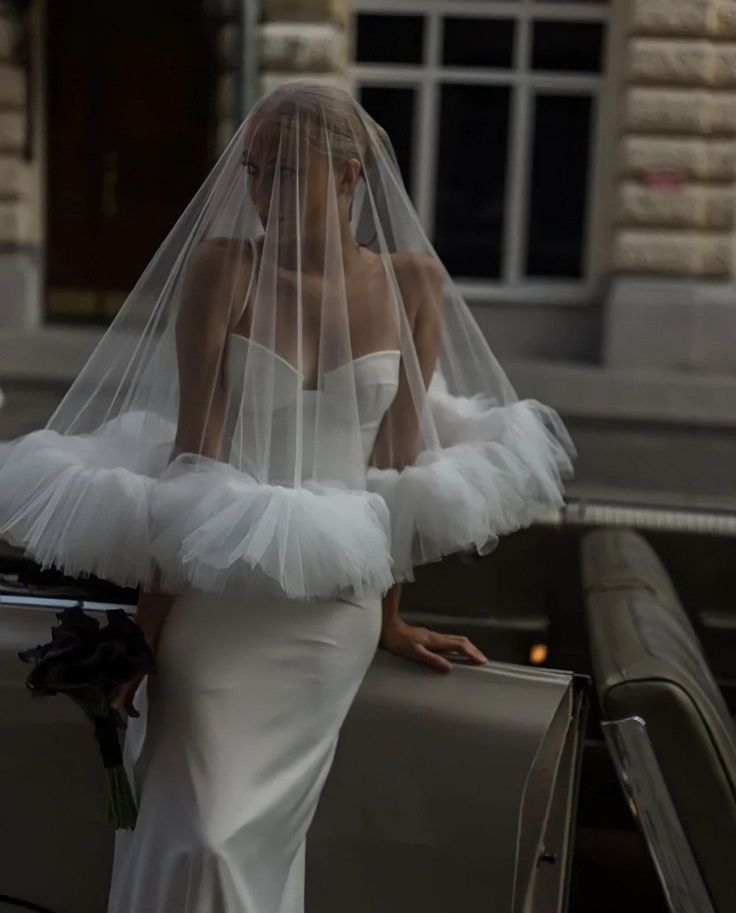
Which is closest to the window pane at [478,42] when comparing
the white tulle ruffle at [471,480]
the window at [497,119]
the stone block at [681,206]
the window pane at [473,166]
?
the window at [497,119]

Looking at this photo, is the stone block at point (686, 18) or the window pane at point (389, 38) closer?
the stone block at point (686, 18)

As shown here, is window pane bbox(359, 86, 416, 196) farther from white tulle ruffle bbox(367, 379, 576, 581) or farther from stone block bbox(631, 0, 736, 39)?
→ white tulle ruffle bbox(367, 379, 576, 581)

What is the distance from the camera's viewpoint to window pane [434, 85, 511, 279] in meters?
7.64

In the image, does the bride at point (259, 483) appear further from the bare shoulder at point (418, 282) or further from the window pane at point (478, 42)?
the window pane at point (478, 42)

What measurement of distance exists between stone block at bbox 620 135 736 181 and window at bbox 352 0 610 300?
507 millimetres

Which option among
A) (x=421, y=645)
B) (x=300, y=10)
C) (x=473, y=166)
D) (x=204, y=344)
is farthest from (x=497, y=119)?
(x=204, y=344)

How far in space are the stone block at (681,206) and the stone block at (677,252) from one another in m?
0.05

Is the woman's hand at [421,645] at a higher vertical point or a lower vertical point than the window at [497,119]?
lower

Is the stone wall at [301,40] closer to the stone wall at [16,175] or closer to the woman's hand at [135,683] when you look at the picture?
the stone wall at [16,175]

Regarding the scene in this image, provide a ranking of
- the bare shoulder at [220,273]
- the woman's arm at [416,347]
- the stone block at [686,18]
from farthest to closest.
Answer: the stone block at [686,18]
the woman's arm at [416,347]
the bare shoulder at [220,273]

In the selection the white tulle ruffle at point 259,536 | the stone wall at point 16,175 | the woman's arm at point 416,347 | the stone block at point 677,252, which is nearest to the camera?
the white tulle ruffle at point 259,536

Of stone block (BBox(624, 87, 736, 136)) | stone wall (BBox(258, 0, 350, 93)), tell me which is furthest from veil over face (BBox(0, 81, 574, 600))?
stone block (BBox(624, 87, 736, 136))

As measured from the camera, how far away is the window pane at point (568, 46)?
7586mm

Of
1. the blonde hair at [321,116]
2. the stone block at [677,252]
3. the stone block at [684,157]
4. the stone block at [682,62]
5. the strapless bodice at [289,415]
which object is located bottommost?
the strapless bodice at [289,415]
